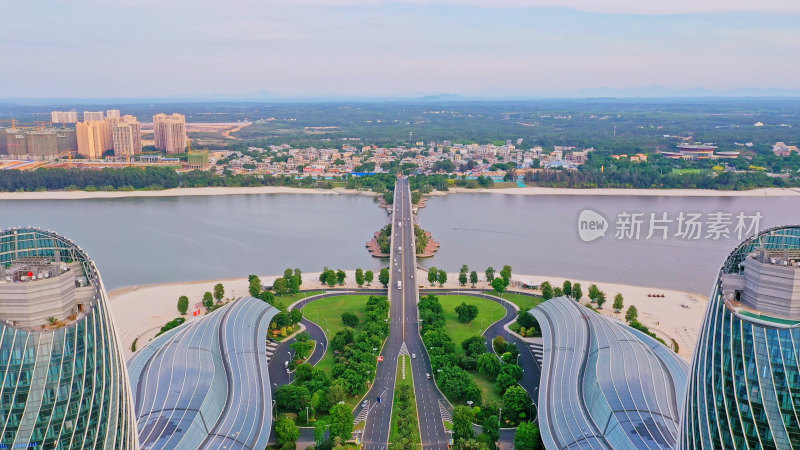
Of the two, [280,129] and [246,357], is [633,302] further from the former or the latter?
[280,129]

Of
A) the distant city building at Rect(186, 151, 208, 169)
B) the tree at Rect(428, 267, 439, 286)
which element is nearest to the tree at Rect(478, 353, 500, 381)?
the tree at Rect(428, 267, 439, 286)

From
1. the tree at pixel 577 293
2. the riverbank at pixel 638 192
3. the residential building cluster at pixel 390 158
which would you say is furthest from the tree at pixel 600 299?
the residential building cluster at pixel 390 158

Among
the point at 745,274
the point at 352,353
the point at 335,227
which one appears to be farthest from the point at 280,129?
the point at 745,274

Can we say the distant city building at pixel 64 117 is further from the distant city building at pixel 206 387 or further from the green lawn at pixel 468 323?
the distant city building at pixel 206 387

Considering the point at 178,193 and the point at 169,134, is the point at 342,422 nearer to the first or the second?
the point at 178,193

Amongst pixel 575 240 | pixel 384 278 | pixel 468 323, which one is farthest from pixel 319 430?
pixel 575 240

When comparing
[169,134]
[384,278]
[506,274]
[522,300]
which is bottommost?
[522,300]
